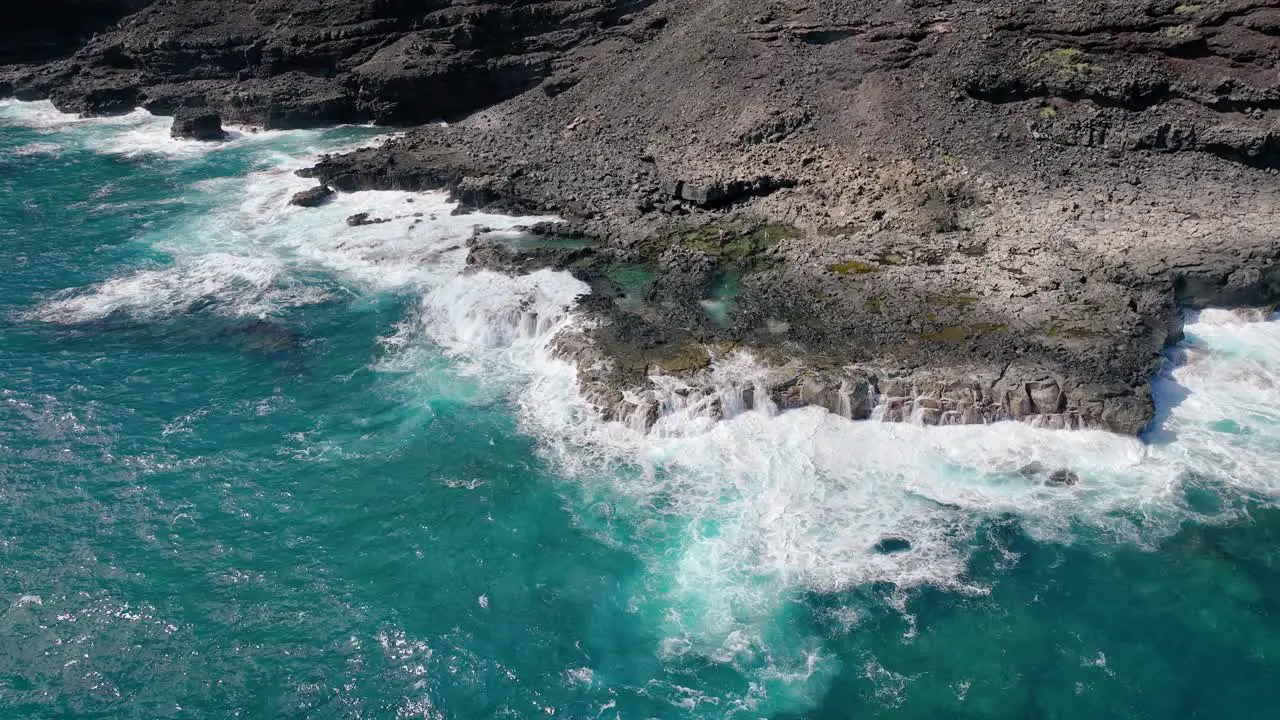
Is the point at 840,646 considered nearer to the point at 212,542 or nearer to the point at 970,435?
the point at 970,435

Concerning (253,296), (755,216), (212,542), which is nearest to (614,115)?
(755,216)

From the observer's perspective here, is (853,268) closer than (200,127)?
Yes

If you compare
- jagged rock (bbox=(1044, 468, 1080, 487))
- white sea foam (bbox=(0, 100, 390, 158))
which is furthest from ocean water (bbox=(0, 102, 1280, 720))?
white sea foam (bbox=(0, 100, 390, 158))

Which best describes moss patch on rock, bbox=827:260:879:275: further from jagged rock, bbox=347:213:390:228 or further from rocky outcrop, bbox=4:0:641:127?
rocky outcrop, bbox=4:0:641:127

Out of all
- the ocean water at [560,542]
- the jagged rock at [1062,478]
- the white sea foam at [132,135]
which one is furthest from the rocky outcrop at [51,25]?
the jagged rock at [1062,478]

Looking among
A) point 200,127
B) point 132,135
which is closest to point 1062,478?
point 200,127

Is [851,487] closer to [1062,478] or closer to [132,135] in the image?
[1062,478]

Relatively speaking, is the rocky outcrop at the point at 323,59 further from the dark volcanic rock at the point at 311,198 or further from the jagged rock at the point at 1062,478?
the jagged rock at the point at 1062,478
